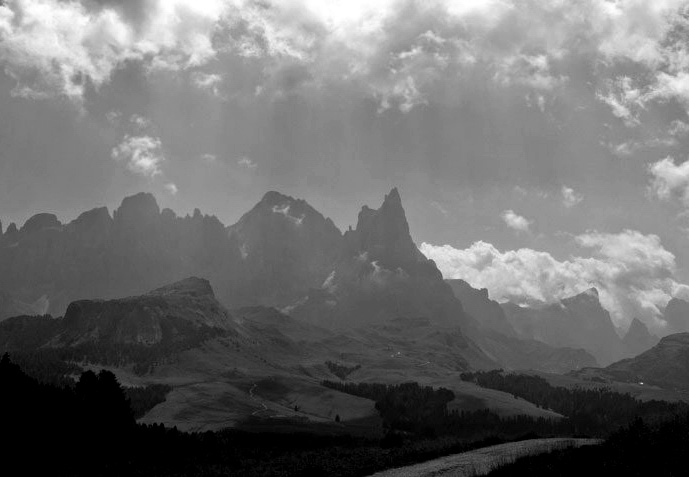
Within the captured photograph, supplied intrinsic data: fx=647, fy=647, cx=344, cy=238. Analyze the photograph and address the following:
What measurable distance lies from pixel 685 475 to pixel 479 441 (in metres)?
37.4

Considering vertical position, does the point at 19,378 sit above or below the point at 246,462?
above

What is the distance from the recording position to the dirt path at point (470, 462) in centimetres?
4747

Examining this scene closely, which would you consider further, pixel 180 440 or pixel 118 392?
pixel 118 392

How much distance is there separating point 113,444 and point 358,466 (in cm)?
5131

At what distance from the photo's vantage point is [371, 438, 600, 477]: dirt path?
47.5 meters

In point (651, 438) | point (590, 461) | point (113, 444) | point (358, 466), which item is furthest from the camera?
point (113, 444)

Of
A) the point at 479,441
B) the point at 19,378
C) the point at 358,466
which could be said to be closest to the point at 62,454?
the point at 19,378

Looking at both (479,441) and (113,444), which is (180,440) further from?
(479,441)

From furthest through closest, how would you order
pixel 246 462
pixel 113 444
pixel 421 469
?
pixel 113 444 < pixel 246 462 < pixel 421 469

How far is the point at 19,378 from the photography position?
98.9 m

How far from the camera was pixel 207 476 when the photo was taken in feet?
191

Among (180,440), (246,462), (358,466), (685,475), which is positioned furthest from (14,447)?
(685,475)

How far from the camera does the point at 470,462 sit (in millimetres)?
51812

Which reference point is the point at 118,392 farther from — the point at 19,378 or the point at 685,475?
the point at 685,475
